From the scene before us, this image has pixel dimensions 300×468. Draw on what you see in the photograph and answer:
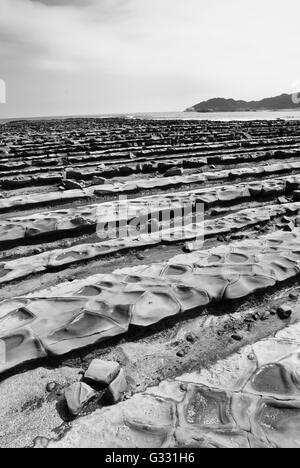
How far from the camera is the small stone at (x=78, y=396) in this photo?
164cm

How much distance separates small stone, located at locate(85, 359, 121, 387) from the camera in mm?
1777

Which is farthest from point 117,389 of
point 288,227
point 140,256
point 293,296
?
point 288,227

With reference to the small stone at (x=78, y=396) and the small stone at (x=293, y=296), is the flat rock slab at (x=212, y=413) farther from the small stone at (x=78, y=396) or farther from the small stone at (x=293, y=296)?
the small stone at (x=293, y=296)

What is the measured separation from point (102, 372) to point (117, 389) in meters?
0.13

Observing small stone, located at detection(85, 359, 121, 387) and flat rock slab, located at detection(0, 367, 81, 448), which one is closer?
flat rock slab, located at detection(0, 367, 81, 448)

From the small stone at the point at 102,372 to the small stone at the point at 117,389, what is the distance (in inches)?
1.6

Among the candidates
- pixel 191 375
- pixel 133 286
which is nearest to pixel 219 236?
pixel 133 286

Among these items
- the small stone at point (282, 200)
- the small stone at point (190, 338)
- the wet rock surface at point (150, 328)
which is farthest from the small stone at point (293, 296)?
the small stone at point (282, 200)

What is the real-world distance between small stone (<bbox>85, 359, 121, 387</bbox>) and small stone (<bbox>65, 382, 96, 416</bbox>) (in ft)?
0.20

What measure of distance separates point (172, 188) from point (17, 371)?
4675 mm

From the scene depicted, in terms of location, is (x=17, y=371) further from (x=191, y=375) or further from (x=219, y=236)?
(x=219, y=236)

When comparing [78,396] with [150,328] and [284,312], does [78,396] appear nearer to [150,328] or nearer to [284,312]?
[150,328]

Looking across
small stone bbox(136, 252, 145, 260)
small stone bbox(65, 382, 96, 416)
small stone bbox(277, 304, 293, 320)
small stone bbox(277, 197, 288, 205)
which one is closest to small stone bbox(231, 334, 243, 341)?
small stone bbox(277, 304, 293, 320)

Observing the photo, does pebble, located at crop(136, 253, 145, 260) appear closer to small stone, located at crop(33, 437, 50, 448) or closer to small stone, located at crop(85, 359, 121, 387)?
small stone, located at crop(85, 359, 121, 387)
